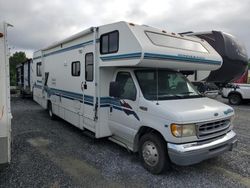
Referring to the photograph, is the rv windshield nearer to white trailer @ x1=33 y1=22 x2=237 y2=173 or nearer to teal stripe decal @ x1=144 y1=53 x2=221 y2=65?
white trailer @ x1=33 y1=22 x2=237 y2=173

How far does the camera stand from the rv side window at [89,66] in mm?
6145

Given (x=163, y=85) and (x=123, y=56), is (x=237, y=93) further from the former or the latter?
(x=123, y=56)

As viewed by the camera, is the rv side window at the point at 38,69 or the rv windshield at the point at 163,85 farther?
the rv side window at the point at 38,69

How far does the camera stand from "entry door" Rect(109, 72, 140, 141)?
16.5 feet

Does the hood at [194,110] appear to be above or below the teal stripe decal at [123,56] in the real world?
below

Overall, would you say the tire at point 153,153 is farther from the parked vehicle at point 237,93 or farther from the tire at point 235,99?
the tire at point 235,99

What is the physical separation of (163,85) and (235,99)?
11.2 metres

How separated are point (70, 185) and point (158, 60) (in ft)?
8.71

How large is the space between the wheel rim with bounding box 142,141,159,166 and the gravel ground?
0.23m

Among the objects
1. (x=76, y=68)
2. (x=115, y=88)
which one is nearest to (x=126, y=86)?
(x=115, y=88)

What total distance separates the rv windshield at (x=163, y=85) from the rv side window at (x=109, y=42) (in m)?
0.70

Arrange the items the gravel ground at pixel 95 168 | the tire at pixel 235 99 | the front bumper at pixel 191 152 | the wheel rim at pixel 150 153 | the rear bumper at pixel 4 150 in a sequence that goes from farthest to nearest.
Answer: the tire at pixel 235 99, the wheel rim at pixel 150 153, the gravel ground at pixel 95 168, the front bumper at pixel 191 152, the rear bumper at pixel 4 150

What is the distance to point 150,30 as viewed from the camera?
16.4 ft

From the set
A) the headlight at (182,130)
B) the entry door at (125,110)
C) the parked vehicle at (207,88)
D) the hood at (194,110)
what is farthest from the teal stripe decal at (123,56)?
the parked vehicle at (207,88)
